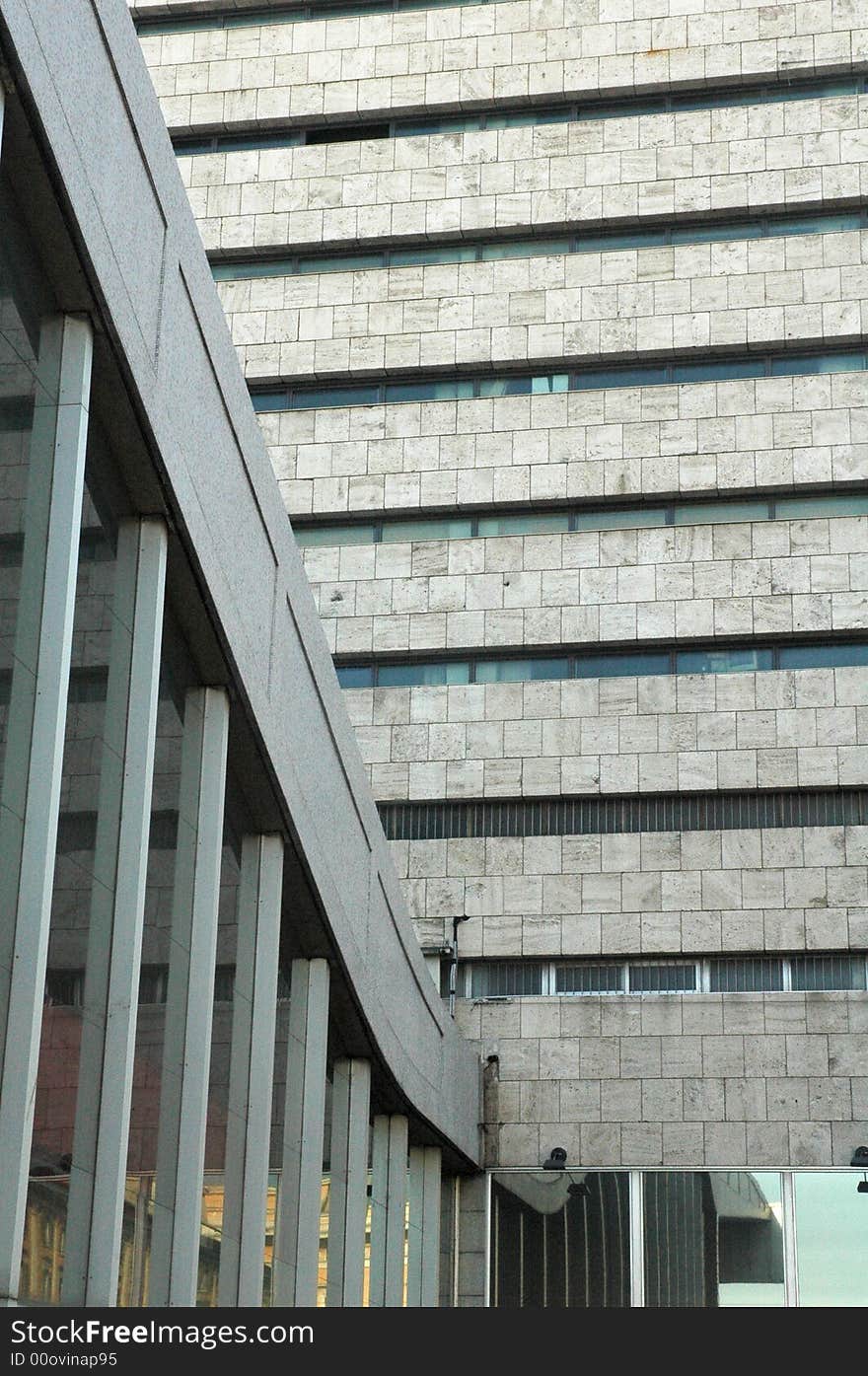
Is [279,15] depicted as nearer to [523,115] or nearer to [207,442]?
[523,115]

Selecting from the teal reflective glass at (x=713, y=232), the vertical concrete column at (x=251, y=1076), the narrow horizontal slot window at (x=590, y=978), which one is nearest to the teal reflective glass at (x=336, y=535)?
the teal reflective glass at (x=713, y=232)

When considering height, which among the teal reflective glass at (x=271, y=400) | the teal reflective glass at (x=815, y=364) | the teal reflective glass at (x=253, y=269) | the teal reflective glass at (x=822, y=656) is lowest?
the teal reflective glass at (x=822, y=656)

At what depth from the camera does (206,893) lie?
1339cm

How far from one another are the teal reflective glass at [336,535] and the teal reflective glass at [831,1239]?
36.6ft

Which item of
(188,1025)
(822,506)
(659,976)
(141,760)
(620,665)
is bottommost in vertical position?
(188,1025)

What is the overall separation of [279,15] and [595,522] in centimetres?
1105

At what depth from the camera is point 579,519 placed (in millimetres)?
29312

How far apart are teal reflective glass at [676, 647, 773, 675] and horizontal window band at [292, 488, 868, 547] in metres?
2.01

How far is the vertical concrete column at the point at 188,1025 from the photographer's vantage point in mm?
12664

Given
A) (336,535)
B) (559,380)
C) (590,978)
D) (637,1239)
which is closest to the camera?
(637,1239)

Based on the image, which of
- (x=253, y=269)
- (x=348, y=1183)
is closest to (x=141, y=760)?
(x=348, y=1183)

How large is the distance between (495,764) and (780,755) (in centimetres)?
399

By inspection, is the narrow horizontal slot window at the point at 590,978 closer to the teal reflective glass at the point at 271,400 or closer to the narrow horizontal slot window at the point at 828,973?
the narrow horizontal slot window at the point at 828,973

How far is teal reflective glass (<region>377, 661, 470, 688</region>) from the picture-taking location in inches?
1132
